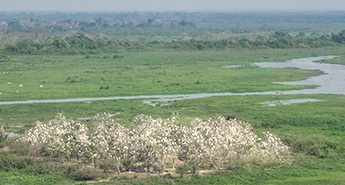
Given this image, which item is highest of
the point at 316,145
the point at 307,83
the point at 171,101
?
the point at 316,145

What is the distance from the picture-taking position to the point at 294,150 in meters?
24.2

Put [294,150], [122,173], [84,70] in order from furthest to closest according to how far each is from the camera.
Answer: [84,70] < [294,150] < [122,173]

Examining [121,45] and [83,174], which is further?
[121,45]

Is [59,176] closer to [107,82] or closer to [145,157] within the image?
[145,157]

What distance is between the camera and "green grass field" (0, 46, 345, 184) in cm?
2073

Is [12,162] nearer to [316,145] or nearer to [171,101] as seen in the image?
[316,145]

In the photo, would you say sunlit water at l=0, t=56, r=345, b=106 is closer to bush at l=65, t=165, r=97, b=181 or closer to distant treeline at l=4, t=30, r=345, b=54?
bush at l=65, t=165, r=97, b=181

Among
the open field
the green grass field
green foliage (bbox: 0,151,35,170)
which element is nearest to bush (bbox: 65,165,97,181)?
the open field

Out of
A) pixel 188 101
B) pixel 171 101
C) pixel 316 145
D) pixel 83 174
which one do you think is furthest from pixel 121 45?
pixel 83 174

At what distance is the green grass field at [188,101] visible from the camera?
2073cm

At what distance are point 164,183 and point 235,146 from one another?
130 inches

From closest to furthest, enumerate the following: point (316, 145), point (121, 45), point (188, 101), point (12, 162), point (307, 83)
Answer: point (12, 162)
point (316, 145)
point (188, 101)
point (307, 83)
point (121, 45)

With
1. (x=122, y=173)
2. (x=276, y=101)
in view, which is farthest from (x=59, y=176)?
(x=276, y=101)

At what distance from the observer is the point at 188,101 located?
38.7 metres
